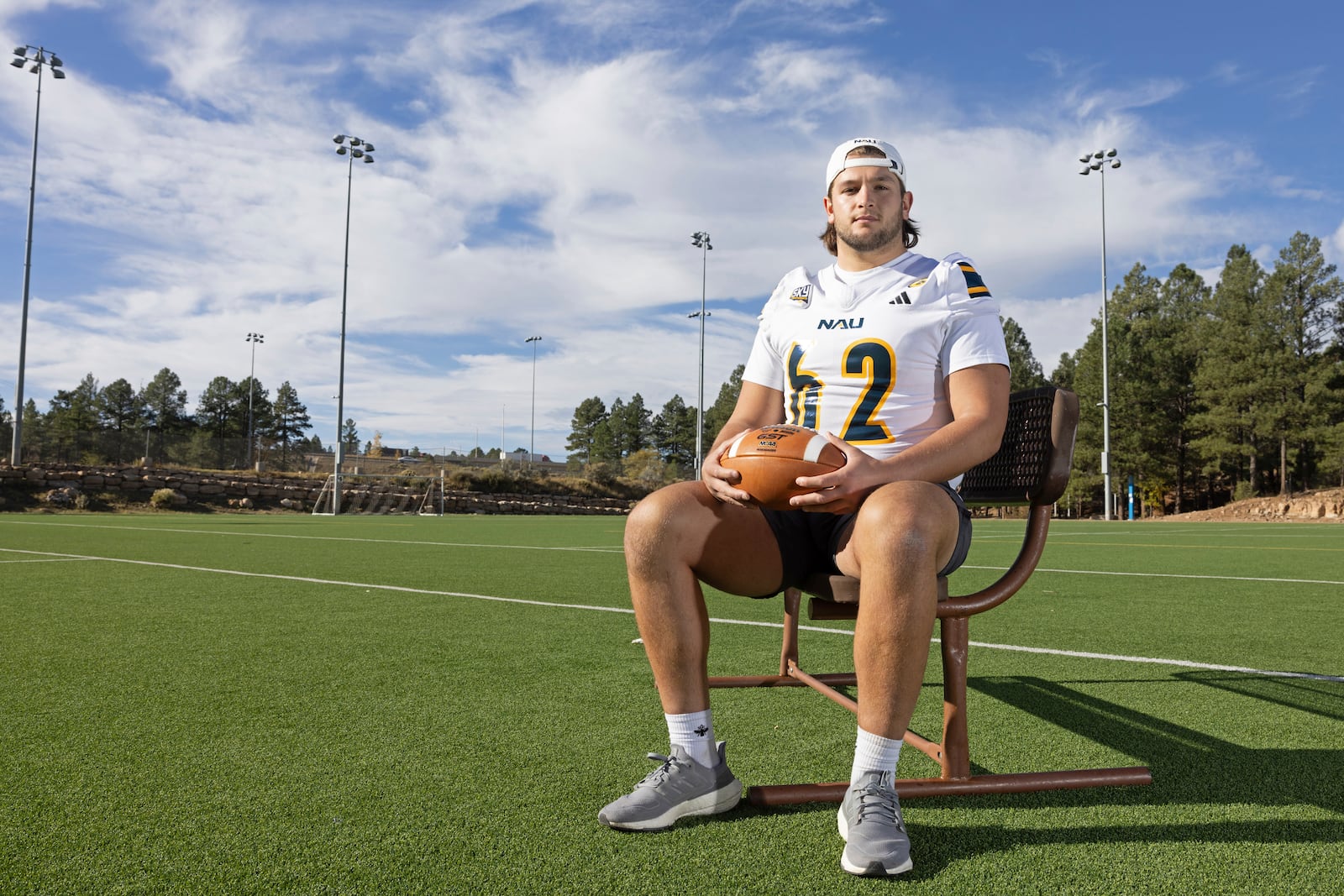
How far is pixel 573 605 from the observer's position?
5266 mm

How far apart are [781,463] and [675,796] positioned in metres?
0.76

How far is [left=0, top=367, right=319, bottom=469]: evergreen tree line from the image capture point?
3503 cm

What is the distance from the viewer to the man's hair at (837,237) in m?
2.42

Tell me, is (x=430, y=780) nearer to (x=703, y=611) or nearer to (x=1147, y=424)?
(x=703, y=611)

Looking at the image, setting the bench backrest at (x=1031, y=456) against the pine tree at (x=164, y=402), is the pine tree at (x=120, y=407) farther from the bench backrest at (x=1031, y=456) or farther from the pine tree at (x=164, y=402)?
the bench backrest at (x=1031, y=456)

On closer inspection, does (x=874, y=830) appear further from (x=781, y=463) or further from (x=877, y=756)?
(x=781, y=463)

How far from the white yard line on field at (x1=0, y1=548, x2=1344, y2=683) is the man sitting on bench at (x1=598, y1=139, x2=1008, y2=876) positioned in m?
2.01

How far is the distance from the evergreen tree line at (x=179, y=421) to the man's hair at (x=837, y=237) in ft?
125

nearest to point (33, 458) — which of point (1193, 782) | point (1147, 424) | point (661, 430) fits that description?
point (1193, 782)

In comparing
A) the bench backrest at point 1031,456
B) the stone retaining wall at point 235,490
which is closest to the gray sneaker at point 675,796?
the bench backrest at point 1031,456

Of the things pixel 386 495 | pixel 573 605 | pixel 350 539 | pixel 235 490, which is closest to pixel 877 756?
pixel 573 605

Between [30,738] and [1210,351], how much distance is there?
51443mm

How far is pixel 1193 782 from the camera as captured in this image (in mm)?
2119

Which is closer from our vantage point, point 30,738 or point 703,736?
point 703,736
